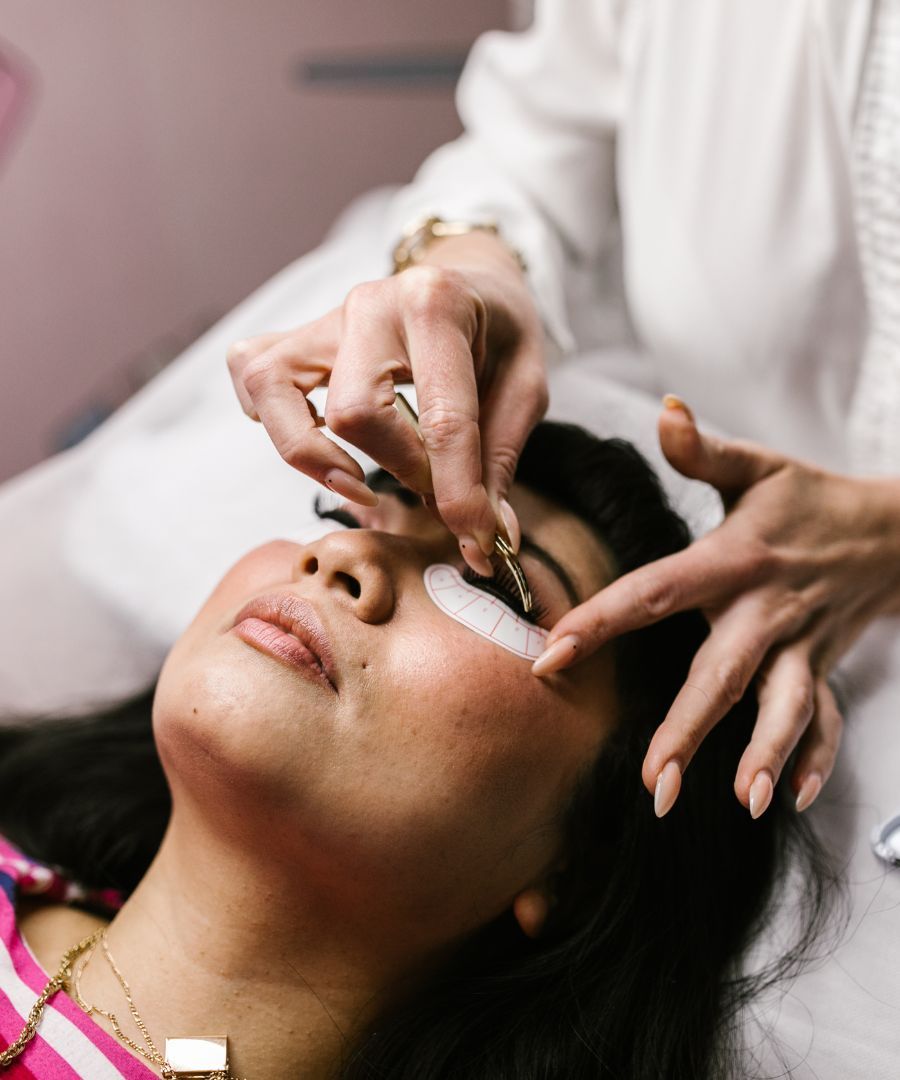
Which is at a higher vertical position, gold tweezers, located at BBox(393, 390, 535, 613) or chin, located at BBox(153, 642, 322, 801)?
gold tweezers, located at BBox(393, 390, 535, 613)

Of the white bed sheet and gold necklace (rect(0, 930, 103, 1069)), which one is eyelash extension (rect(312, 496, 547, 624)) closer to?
the white bed sheet

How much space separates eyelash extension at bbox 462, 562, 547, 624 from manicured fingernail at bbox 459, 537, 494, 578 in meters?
0.04

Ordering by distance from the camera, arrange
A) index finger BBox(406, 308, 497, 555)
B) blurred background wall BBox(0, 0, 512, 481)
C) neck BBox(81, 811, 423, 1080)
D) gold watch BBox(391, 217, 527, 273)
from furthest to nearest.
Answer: blurred background wall BBox(0, 0, 512, 481) → gold watch BBox(391, 217, 527, 273) → neck BBox(81, 811, 423, 1080) → index finger BBox(406, 308, 497, 555)

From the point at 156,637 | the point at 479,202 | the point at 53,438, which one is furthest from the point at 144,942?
the point at 53,438

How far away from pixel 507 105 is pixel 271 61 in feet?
3.72

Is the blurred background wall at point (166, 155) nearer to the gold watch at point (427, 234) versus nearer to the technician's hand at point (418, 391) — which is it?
the gold watch at point (427, 234)

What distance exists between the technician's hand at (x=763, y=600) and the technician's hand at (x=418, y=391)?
126 mm

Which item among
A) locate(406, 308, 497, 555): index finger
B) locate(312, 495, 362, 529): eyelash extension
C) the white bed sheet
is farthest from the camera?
the white bed sheet

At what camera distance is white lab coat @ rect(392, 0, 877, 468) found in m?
1.21

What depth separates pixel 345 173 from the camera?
255cm

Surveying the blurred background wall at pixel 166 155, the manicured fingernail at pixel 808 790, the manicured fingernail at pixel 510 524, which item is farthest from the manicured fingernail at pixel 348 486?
the blurred background wall at pixel 166 155

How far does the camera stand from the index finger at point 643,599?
0.88 metres

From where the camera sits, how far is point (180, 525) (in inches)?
57.2

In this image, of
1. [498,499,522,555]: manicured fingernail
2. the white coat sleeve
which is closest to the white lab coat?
A: the white coat sleeve
